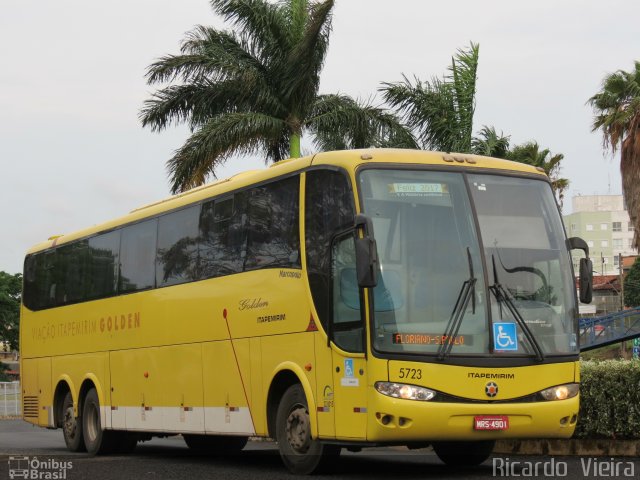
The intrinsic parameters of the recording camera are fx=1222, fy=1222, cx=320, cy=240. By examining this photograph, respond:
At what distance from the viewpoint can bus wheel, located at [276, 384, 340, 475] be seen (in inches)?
516

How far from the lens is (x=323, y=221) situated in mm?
13148

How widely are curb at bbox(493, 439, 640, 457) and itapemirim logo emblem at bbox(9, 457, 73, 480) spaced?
6.19m

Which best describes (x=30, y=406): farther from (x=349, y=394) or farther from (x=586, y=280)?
(x=586, y=280)

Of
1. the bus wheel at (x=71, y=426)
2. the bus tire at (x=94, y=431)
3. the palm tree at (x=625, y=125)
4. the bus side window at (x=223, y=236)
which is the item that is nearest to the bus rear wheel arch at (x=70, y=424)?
the bus wheel at (x=71, y=426)

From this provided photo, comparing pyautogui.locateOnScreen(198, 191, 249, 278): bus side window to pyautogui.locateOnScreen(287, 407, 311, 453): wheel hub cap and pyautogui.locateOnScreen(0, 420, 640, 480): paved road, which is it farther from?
pyautogui.locateOnScreen(0, 420, 640, 480): paved road

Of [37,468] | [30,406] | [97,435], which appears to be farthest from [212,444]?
[37,468]

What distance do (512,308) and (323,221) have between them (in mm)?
2232

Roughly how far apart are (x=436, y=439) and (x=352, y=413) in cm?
88

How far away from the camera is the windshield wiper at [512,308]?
12.4m

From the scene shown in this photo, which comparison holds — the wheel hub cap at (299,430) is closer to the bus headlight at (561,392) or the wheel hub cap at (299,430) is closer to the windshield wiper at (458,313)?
the windshield wiper at (458,313)

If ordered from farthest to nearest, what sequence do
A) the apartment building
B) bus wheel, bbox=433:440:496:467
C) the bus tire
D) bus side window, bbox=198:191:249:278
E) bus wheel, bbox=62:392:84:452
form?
the apartment building
bus wheel, bbox=62:392:84:452
the bus tire
bus side window, bbox=198:191:249:278
bus wheel, bbox=433:440:496:467

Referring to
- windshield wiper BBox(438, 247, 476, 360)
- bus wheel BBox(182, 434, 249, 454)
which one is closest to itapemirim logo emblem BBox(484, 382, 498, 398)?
windshield wiper BBox(438, 247, 476, 360)

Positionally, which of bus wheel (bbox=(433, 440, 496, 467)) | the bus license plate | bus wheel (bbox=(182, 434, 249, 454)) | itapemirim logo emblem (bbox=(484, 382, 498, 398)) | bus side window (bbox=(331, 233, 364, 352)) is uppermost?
bus side window (bbox=(331, 233, 364, 352))

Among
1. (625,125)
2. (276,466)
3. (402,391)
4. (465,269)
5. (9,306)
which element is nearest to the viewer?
(402,391)
